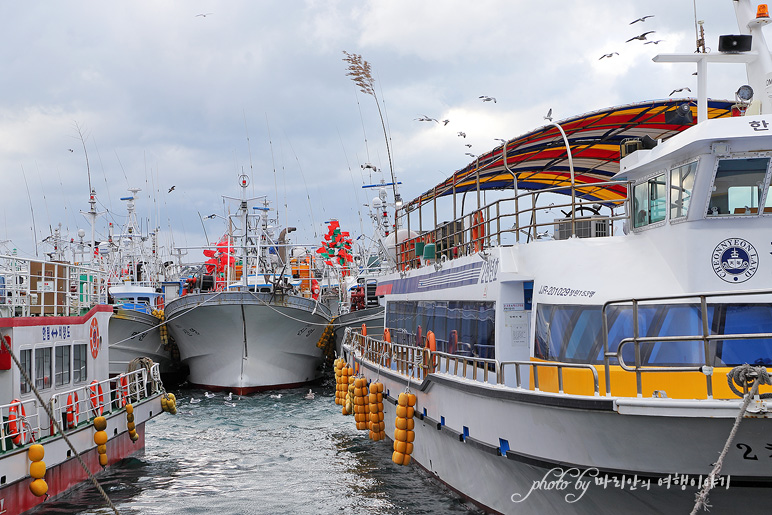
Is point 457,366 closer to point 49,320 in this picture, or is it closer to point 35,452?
point 35,452

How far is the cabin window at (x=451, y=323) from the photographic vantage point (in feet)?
38.6

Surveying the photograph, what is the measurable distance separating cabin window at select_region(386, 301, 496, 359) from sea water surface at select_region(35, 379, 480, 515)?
2.33 metres

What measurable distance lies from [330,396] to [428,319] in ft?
48.3

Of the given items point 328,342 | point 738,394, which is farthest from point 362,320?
point 738,394

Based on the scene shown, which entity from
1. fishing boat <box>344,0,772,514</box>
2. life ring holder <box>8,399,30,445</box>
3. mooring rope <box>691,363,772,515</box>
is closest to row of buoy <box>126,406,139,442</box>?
life ring holder <box>8,399,30,445</box>

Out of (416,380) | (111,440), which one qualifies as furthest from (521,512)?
(111,440)

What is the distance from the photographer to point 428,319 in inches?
613

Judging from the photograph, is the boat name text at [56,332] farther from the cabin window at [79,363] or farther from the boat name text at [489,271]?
the boat name text at [489,271]

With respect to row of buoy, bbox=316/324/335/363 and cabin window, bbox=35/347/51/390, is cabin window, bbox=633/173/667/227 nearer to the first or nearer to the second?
cabin window, bbox=35/347/51/390

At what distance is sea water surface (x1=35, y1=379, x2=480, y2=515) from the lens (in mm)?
13438

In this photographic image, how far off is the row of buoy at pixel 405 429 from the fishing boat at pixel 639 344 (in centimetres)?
48

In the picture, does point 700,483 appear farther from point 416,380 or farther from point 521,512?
point 416,380

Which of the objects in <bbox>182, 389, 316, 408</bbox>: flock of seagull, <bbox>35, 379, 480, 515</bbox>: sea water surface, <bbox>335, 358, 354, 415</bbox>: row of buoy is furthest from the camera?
<bbox>182, 389, 316, 408</bbox>: flock of seagull

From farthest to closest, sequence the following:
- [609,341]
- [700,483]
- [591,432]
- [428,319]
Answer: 1. [428,319]
2. [609,341]
3. [591,432]
4. [700,483]
